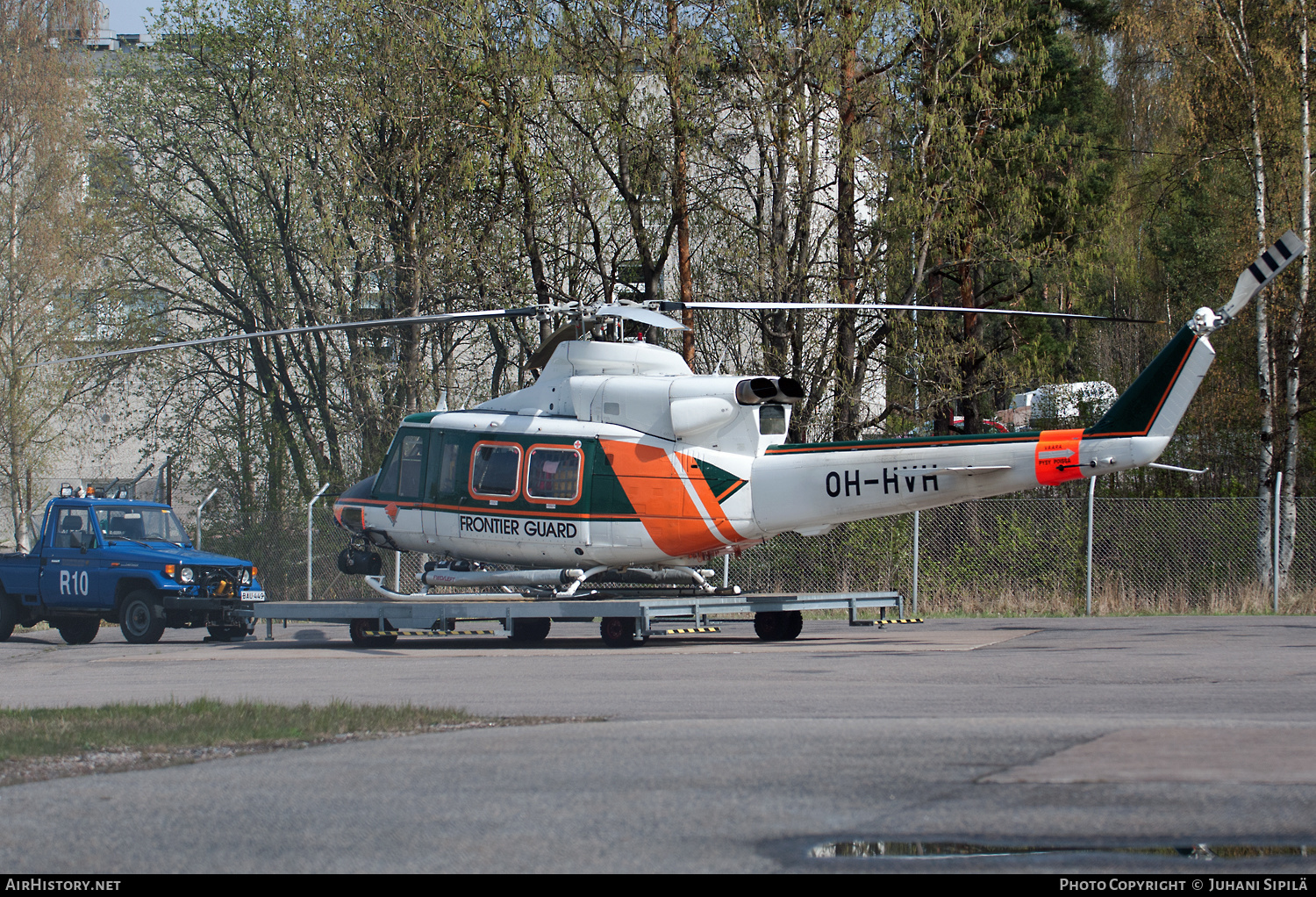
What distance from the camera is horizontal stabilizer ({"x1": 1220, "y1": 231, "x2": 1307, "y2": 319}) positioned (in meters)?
11.6

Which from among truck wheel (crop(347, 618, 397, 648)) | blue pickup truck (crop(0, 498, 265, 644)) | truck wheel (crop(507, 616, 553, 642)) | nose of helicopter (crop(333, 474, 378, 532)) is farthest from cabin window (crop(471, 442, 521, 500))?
blue pickup truck (crop(0, 498, 265, 644))

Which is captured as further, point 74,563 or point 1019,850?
point 74,563

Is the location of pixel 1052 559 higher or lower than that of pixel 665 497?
lower

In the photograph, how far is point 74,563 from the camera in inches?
735

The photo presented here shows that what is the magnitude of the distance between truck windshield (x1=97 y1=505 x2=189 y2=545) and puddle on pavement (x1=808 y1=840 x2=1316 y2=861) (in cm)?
1647

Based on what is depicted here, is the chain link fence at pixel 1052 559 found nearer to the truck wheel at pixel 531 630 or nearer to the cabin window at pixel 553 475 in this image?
the truck wheel at pixel 531 630

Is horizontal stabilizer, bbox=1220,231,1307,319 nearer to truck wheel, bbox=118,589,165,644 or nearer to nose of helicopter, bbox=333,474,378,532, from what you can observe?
nose of helicopter, bbox=333,474,378,532

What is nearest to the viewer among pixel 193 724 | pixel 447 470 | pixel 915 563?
pixel 193 724

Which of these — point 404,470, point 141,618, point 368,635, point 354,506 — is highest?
point 404,470

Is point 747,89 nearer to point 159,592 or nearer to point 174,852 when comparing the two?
point 159,592

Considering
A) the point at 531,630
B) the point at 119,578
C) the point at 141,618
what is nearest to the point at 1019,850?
the point at 531,630

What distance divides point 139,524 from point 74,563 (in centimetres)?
112

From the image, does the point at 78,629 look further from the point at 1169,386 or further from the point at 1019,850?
the point at 1019,850

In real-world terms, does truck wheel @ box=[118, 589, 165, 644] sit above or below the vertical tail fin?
below
